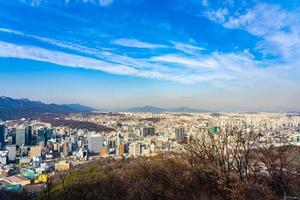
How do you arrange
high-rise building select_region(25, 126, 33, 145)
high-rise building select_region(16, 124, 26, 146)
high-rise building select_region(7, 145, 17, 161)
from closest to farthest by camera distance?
1. high-rise building select_region(7, 145, 17, 161)
2. high-rise building select_region(16, 124, 26, 146)
3. high-rise building select_region(25, 126, 33, 145)

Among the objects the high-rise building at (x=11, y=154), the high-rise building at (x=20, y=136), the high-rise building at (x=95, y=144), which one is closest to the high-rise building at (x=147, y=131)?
the high-rise building at (x=95, y=144)

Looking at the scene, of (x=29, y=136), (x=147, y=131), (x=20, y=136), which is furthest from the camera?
(x=147, y=131)

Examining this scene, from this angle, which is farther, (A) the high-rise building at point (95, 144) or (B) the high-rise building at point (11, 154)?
(A) the high-rise building at point (95, 144)

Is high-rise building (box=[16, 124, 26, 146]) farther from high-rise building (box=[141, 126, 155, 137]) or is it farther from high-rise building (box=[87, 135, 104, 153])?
→ high-rise building (box=[141, 126, 155, 137])

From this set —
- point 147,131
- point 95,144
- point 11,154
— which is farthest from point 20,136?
point 147,131

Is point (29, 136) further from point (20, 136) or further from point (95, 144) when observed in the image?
point (95, 144)

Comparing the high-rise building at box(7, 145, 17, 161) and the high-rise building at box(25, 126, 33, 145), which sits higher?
the high-rise building at box(25, 126, 33, 145)

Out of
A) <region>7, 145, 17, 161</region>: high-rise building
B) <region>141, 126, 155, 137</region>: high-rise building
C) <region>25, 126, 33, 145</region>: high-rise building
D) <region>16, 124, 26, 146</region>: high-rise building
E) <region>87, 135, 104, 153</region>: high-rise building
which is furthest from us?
<region>141, 126, 155, 137</region>: high-rise building

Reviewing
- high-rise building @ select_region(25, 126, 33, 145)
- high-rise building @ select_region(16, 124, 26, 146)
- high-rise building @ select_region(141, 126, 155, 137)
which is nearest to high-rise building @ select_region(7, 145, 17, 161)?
high-rise building @ select_region(16, 124, 26, 146)

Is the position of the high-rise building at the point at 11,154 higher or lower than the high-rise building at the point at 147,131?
lower

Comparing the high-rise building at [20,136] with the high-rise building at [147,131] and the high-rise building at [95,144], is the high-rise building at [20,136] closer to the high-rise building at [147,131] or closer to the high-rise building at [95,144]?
the high-rise building at [95,144]

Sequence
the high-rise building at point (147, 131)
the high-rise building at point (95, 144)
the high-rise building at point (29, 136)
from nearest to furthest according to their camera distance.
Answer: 1. the high-rise building at point (95, 144)
2. the high-rise building at point (29, 136)
3. the high-rise building at point (147, 131)

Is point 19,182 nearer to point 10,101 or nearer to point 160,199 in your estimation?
point 160,199
